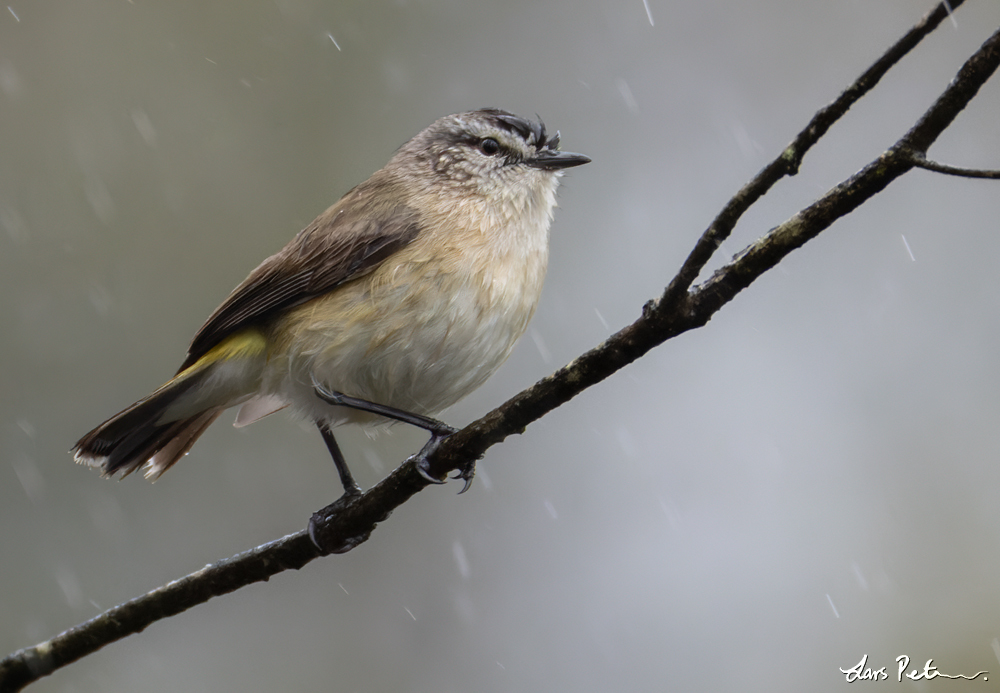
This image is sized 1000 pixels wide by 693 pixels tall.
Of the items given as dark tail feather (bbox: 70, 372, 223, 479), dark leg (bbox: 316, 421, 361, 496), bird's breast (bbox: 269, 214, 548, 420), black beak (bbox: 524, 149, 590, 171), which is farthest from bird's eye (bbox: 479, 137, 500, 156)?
dark tail feather (bbox: 70, 372, 223, 479)

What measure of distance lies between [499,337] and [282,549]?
0.98m

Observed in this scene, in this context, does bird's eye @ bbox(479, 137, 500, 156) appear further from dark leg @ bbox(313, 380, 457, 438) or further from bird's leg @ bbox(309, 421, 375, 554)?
bird's leg @ bbox(309, 421, 375, 554)

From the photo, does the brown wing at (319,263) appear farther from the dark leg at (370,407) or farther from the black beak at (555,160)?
the black beak at (555,160)

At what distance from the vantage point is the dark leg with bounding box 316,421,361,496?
3.03m

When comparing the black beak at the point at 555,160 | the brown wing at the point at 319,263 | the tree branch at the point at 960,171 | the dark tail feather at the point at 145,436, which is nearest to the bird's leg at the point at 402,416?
the brown wing at the point at 319,263

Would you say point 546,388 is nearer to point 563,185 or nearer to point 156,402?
point 563,185

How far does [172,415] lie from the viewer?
11.4 ft

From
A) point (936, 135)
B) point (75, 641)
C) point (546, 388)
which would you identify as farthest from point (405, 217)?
point (936, 135)

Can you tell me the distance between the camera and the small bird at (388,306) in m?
2.88

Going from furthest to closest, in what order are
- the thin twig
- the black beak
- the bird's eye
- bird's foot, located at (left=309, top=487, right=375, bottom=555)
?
the bird's eye
the black beak
bird's foot, located at (left=309, top=487, right=375, bottom=555)
the thin twig

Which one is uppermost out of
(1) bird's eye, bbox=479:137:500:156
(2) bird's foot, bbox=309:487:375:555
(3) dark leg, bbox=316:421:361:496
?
(1) bird's eye, bbox=479:137:500:156

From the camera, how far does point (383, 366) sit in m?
2.91

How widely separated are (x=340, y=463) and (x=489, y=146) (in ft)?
4.62

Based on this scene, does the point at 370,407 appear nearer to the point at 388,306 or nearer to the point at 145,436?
the point at 388,306
